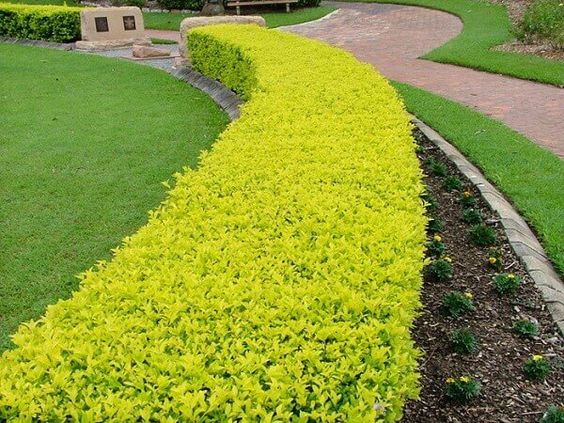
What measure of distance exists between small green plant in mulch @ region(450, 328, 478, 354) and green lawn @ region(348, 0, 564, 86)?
7.47 m

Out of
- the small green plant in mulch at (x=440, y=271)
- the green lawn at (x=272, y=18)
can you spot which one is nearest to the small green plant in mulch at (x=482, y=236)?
the small green plant in mulch at (x=440, y=271)

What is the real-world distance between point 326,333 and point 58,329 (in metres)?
0.96

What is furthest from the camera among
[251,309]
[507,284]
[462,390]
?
[507,284]

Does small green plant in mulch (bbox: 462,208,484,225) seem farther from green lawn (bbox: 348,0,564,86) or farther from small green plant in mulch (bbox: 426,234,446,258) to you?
green lawn (bbox: 348,0,564,86)

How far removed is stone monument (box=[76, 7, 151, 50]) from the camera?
1540cm

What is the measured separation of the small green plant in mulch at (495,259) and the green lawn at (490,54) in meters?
6.33

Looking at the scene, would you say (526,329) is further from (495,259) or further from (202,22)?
(202,22)

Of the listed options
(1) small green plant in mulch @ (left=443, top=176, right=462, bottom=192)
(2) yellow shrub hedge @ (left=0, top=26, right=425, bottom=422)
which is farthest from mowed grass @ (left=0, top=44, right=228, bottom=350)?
(1) small green plant in mulch @ (left=443, top=176, right=462, bottom=192)

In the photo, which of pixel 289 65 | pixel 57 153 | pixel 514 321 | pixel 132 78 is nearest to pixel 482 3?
pixel 132 78

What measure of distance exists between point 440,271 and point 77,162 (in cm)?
423

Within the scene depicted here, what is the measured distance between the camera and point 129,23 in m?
15.9

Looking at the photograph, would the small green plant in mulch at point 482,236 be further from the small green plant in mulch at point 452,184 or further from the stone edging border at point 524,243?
the small green plant in mulch at point 452,184

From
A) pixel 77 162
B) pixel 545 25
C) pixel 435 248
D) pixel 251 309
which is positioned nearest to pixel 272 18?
pixel 545 25

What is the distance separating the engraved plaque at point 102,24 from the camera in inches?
616
